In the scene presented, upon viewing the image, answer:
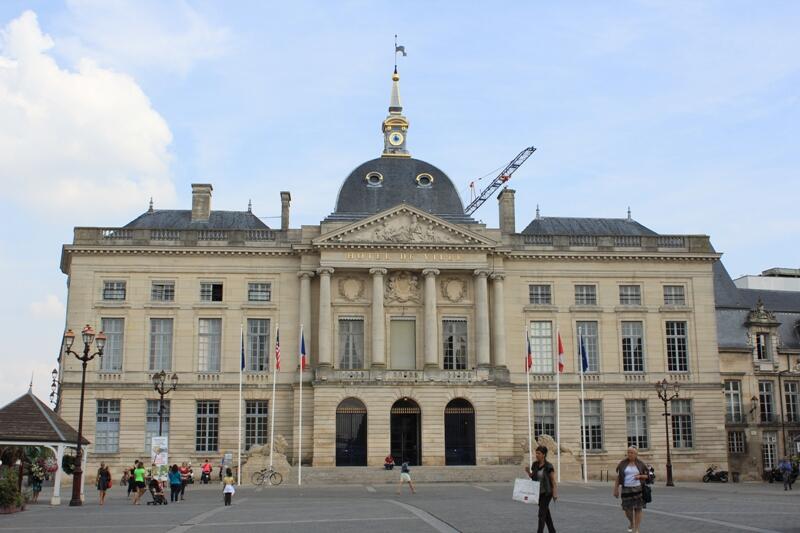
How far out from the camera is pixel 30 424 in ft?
103

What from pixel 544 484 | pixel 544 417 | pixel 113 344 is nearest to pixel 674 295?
pixel 544 417

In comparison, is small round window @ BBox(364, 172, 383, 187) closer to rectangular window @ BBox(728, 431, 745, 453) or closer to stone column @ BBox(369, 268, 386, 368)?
stone column @ BBox(369, 268, 386, 368)

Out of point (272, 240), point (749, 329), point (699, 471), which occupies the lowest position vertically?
point (699, 471)

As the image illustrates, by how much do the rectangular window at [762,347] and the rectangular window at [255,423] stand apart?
30276 mm

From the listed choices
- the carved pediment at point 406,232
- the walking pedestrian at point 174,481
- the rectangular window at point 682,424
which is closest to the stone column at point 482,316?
the carved pediment at point 406,232

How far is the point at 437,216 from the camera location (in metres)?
53.5

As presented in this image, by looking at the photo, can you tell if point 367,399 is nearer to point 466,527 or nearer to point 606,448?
point 606,448

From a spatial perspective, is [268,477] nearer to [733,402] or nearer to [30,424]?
[30,424]

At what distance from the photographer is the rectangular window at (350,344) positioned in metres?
52.0

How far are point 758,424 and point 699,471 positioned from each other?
6.59 m

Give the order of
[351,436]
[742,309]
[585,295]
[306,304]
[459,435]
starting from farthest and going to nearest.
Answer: [742,309]
[585,295]
[306,304]
[459,435]
[351,436]

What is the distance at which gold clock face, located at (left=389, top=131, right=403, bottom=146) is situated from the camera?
2408 inches

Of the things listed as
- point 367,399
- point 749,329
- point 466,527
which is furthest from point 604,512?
point 749,329

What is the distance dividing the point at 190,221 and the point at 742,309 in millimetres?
34456
